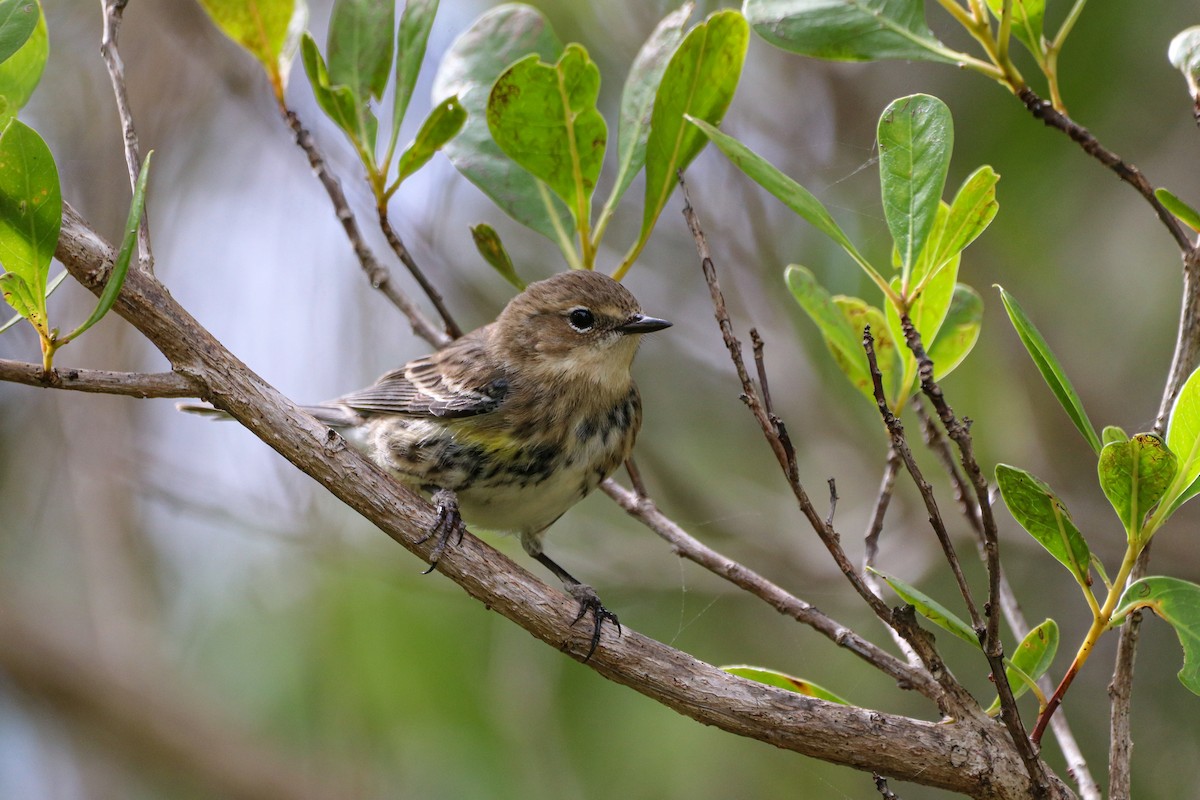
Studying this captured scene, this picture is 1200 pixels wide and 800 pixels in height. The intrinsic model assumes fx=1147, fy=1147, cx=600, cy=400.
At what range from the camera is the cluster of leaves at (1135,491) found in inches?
74.9

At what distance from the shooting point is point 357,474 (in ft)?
7.98

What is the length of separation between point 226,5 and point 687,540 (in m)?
1.78

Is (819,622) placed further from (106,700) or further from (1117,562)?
(106,700)

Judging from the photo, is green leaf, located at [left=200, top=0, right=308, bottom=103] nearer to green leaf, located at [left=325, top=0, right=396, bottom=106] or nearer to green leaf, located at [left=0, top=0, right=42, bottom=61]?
green leaf, located at [left=325, top=0, right=396, bottom=106]

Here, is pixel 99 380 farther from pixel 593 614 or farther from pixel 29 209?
pixel 593 614

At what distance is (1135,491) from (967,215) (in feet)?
1.87

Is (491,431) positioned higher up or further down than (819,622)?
higher up

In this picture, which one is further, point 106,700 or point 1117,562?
point 106,700

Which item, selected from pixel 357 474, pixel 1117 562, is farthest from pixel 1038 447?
pixel 357 474

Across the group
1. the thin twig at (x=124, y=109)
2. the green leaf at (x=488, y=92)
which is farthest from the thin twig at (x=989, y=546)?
the thin twig at (x=124, y=109)

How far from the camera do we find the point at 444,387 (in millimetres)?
3969

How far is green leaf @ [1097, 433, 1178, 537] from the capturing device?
188 centimetres

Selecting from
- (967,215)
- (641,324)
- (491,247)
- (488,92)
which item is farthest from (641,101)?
(641,324)

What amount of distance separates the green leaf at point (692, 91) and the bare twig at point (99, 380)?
1149 millimetres
